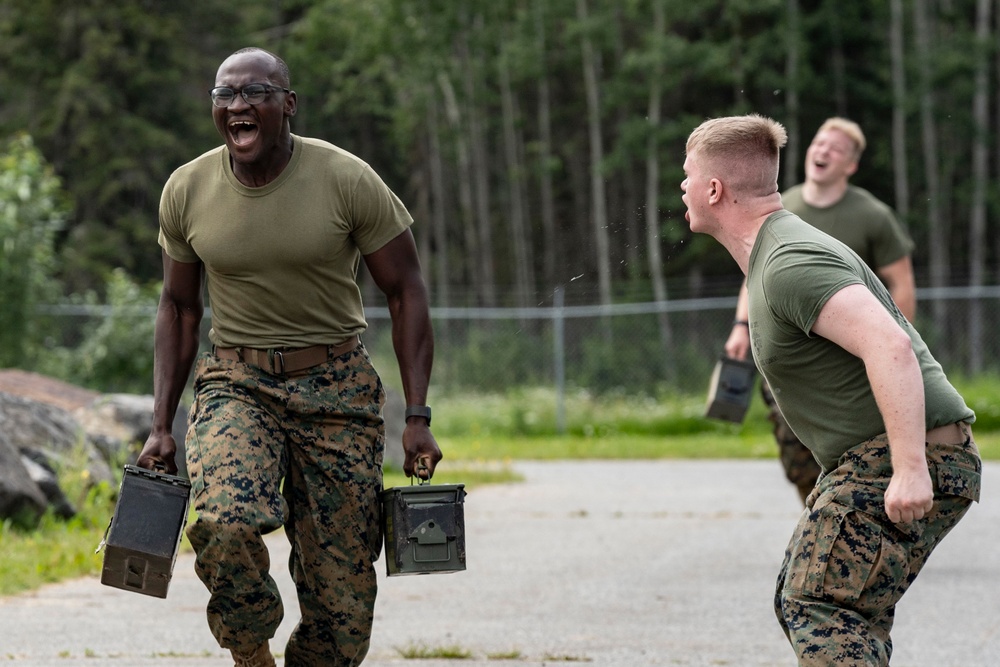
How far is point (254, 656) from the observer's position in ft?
14.9

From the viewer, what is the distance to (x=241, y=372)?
461cm

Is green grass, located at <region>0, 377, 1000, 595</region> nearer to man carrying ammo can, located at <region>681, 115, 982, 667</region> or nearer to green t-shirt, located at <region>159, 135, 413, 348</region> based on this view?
green t-shirt, located at <region>159, 135, 413, 348</region>

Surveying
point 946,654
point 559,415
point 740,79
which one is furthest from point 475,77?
point 946,654

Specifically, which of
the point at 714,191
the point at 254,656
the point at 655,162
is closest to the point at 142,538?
the point at 254,656

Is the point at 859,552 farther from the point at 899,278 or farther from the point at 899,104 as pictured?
the point at 899,104

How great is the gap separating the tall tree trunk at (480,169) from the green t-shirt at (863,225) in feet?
90.6

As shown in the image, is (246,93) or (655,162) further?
(655,162)

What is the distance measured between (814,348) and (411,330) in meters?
1.52

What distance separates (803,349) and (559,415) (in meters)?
14.5

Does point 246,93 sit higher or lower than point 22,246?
higher

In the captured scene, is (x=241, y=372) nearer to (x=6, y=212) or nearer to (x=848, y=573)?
(x=848, y=573)

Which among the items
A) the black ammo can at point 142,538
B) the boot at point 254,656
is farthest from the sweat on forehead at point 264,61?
the boot at point 254,656

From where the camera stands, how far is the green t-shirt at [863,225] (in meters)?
7.45

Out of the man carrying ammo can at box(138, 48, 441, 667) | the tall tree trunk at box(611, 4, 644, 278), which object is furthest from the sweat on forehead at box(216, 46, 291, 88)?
the tall tree trunk at box(611, 4, 644, 278)
